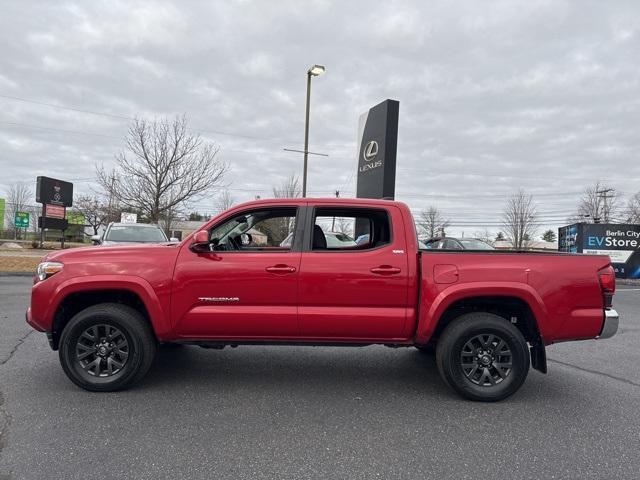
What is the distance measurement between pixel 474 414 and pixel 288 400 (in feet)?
5.29

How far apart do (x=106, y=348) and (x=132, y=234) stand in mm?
8630

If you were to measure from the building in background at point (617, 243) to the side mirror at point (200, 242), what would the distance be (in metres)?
A: 19.4

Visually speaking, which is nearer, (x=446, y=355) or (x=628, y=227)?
(x=446, y=355)

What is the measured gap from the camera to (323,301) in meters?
4.29

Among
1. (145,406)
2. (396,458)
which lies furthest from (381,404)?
(145,406)

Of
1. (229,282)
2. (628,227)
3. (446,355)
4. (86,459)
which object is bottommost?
(86,459)

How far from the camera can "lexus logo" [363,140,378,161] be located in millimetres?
16844

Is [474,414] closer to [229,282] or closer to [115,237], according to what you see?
[229,282]

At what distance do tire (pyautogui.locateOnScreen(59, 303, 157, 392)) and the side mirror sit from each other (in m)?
0.83

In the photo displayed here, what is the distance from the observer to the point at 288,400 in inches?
166

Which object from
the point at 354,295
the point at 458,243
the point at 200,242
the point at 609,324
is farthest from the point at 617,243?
the point at 200,242

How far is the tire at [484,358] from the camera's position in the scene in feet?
13.9

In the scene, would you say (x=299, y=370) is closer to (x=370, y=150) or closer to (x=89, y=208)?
(x=370, y=150)

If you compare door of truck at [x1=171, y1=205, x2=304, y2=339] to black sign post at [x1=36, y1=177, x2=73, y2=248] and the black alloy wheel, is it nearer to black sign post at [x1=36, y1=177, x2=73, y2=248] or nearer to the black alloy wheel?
the black alloy wheel
